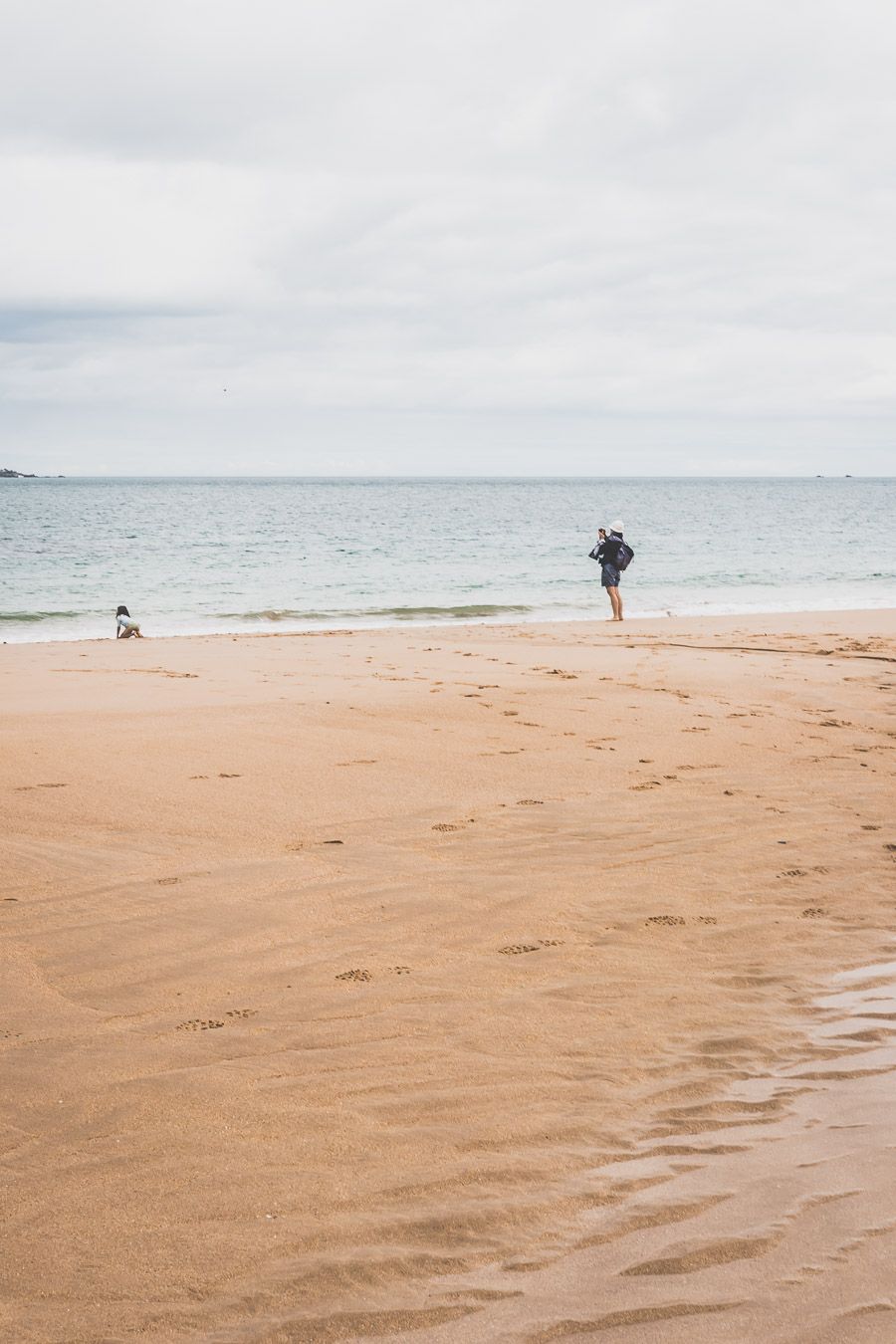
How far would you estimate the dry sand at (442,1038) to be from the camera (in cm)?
266

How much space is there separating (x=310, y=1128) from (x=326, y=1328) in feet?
2.75

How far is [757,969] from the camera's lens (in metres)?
4.62

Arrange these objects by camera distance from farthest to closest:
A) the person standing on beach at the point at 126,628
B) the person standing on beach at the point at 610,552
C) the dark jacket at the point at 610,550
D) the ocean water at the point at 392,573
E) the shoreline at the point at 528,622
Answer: the ocean water at the point at 392,573
the shoreline at the point at 528,622
the dark jacket at the point at 610,550
the person standing on beach at the point at 610,552
the person standing on beach at the point at 126,628

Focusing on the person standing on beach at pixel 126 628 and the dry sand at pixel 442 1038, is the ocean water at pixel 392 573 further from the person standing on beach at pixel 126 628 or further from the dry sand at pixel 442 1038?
the dry sand at pixel 442 1038

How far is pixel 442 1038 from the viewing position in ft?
12.9

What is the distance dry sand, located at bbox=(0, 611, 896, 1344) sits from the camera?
8.72 ft

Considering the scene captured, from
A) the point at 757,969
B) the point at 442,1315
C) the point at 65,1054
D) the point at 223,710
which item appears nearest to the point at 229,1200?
the point at 442,1315

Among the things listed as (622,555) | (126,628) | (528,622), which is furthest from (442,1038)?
(528,622)

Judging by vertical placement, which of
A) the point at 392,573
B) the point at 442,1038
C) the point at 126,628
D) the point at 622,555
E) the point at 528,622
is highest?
the point at 622,555

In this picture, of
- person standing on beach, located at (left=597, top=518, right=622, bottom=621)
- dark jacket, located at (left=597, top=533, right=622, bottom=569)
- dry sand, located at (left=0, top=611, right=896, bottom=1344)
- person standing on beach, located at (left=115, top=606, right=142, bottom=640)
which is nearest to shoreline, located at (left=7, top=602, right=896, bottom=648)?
person standing on beach, located at (left=597, top=518, right=622, bottom=621)

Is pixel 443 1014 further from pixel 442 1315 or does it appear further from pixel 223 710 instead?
pixel 223 710

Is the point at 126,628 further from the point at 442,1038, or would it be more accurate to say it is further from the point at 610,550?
the point at 442,1038

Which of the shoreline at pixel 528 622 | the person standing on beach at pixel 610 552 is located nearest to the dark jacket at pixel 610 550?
the person standing on beach at pixel 610 552

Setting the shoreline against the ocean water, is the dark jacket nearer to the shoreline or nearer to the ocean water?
the shoreline
